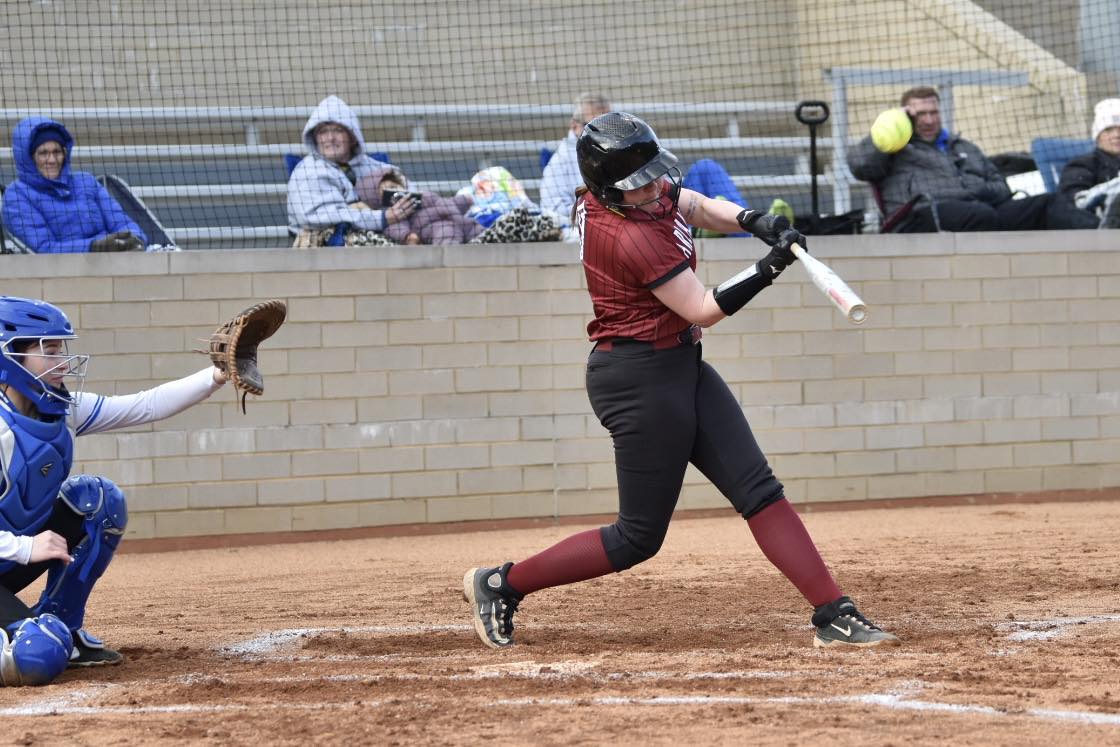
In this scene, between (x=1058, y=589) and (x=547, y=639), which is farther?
(x=1058, y=589)

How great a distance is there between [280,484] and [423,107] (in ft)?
16.0

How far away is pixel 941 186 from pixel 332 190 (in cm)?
433

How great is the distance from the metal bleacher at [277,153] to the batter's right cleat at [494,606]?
17.3ft

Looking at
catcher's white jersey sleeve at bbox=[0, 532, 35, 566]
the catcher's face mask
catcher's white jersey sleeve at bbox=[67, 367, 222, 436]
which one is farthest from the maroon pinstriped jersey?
catcher's white jersey sleeve at bbox=[0, 532, 35, 566]

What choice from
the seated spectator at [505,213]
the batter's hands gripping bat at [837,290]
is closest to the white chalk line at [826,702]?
the batter's hands gripping bat at [837,290]

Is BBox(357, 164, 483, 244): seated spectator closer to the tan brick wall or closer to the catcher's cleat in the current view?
the tan brick wall

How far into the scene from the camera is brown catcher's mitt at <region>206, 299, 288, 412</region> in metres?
4.58

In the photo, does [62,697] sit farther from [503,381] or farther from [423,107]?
[423,107]

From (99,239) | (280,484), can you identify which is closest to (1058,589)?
(280,484)

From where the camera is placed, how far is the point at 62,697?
14.0ft

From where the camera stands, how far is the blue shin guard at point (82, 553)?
4.73 metres

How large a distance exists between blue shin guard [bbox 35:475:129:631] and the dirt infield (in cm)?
27

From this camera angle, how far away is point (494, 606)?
4.85 meters

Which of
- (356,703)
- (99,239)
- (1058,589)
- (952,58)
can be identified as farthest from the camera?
(952,58)
